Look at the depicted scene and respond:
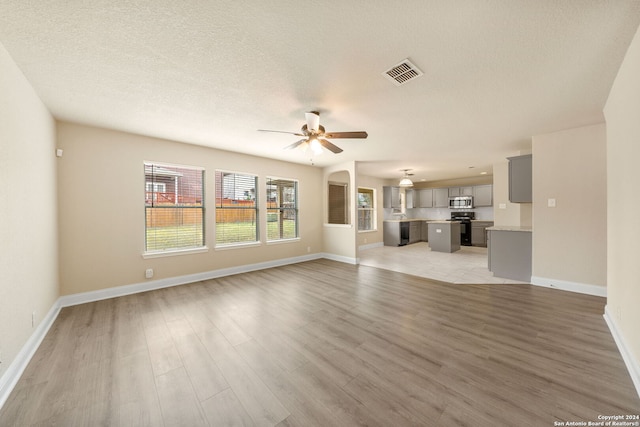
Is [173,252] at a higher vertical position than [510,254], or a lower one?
higher

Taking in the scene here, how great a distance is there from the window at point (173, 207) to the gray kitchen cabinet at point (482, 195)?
29.0 ft

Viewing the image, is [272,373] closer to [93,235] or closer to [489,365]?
[489,365]

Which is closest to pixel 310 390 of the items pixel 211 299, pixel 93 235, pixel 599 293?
pixel 211 299

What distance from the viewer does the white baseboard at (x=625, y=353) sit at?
1.67 m

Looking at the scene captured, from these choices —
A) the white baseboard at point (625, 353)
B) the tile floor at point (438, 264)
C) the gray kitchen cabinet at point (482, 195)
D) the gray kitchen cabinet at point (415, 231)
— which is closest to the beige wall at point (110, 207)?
the tile floor at point (438, 264)

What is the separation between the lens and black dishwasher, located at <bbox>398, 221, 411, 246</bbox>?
8439 millimetres

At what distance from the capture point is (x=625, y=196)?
200 cm

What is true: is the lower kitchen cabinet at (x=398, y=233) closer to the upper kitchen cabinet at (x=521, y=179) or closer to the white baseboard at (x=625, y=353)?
the upper kitchen cabinet at (x=521, y=179)

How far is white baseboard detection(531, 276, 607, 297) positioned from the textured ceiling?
2.41 metres

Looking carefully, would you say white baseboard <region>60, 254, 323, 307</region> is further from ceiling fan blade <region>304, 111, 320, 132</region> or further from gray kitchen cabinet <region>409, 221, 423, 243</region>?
gray kitchen cabinet <region>409, 221, 423, 243</region>

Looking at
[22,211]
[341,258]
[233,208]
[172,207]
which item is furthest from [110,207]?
[341,258]

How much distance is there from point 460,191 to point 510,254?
16.7 ft

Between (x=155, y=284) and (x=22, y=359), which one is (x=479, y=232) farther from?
(x=22, y=359)

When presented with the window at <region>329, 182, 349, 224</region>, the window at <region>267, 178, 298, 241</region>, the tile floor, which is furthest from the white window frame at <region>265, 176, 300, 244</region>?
the tile floor
